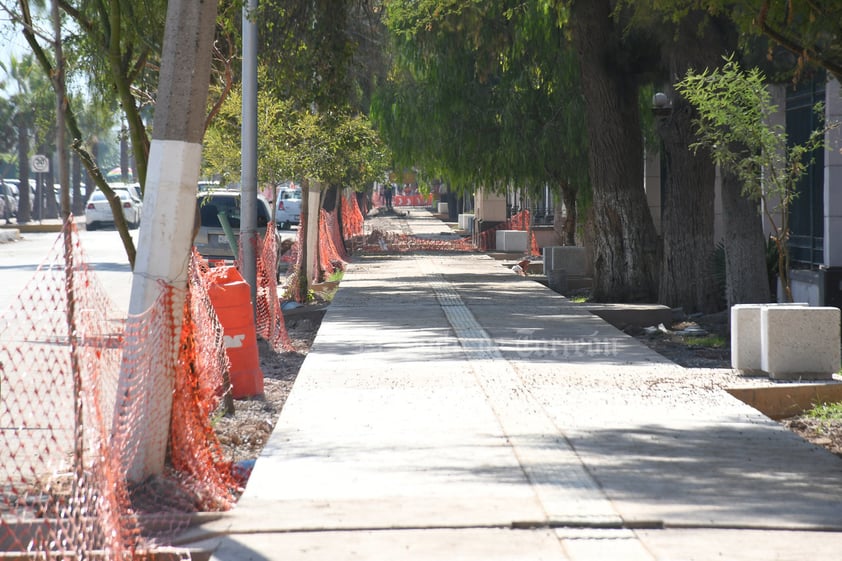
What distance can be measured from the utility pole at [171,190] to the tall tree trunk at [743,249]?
10.4m

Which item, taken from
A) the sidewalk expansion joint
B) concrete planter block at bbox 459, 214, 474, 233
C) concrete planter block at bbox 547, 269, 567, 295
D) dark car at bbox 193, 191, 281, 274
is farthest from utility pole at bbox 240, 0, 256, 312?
concrete planter block at bbox 459, 214, 474, 233

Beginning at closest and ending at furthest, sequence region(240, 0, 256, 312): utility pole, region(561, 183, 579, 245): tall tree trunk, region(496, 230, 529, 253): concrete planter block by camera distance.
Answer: region(240, 0, 256, 312): utility pole → region(561, 183, 579, 245): tall tree trunk → region(496, 230, 529, 253): concrete planter block

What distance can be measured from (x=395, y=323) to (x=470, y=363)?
398 centimetres

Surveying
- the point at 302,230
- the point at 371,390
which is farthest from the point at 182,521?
the point at 302,230

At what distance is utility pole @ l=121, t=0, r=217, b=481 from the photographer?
7504mm

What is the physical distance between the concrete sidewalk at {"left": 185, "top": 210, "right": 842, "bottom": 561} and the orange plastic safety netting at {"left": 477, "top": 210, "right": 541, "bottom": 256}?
2435 cm

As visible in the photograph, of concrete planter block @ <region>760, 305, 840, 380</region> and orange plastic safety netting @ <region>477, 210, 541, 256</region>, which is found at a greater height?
orange plastic safety netting @ <region>477, 210, 541, 256</region>

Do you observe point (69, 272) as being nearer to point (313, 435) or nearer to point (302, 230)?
point (313, 435)

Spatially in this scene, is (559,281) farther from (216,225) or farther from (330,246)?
(330,246)

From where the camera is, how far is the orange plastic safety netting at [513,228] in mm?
37638

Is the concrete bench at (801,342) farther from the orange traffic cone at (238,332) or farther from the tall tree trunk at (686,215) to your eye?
the tall tree trunk at (686,215)

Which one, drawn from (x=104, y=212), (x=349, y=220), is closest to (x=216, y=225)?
(x=349, y=220)

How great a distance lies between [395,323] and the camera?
52.7ft

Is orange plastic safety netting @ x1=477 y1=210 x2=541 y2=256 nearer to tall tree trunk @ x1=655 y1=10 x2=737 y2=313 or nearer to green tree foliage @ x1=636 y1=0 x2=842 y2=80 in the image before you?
tall tree trunk @ x1=655 y1=10 x2=737 y2=313
